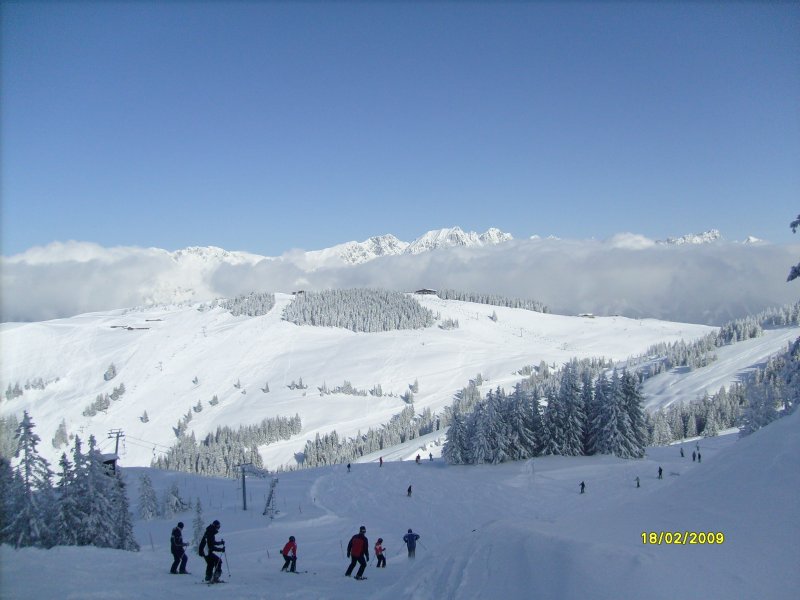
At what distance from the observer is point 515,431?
58969mm

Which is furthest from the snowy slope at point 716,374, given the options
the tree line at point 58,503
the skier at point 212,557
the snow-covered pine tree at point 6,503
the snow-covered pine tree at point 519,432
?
the skier at point 212,557

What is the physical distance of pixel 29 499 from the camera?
84.4 ft

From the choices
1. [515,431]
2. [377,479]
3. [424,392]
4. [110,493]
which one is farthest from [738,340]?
[110,493]

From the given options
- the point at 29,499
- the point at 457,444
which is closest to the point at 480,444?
the point at 457,444

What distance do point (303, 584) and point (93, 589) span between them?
5778 mm

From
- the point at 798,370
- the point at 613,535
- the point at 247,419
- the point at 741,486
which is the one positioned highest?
the point at 798,370

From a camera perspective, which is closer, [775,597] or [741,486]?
[775,597]

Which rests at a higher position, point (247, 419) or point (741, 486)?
point (741, 486)

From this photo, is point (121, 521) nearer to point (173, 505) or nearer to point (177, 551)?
point (177, 551)

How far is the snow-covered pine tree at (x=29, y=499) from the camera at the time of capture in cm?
2536

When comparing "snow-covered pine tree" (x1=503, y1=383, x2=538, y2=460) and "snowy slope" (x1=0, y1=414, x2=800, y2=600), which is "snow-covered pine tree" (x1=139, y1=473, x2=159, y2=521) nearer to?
"snowy slope" (x1=0, y1=414, x2=800, y2=600)

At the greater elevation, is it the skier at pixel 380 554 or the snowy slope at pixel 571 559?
the snowy slope at pixel 571 559

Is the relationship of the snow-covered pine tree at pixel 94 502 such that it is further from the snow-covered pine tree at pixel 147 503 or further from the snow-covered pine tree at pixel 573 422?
the snow-covered pine tree at pixel 573 422

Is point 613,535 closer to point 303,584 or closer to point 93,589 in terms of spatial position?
point 303,584
